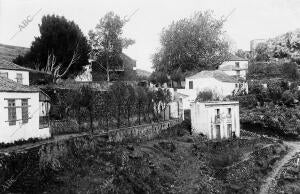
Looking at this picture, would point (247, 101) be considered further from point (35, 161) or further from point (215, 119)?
point (35, 161)

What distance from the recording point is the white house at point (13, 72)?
116ft

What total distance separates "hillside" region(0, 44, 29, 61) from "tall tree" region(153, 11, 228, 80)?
30.3m

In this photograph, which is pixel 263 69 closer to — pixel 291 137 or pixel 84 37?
pixel 291 137

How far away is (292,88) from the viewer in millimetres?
64812

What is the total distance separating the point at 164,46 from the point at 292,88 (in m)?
25.0

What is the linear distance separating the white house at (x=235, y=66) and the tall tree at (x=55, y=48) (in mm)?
34578

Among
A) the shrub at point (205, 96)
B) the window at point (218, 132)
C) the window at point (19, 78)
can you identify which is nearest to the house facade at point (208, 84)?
the shrub at point (205, 96)

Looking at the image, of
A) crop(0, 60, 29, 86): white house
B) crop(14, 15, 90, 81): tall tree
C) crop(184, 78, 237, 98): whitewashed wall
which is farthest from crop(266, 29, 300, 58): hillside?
crop(0, 60, 29, 86): white house

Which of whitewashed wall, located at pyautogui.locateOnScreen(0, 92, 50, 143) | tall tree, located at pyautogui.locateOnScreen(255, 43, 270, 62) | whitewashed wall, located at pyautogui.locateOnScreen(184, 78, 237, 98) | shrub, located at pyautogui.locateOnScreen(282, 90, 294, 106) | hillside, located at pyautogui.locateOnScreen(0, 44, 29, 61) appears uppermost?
tall tree, located at pyautogui.locateOnScreen(255, 43, 270, 62)

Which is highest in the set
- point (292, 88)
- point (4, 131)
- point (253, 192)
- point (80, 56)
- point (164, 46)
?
point (164, 46)

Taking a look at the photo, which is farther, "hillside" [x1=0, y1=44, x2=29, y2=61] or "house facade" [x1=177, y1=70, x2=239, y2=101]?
"house facade" [x1=177, y1=70, x2=239, y2=101]

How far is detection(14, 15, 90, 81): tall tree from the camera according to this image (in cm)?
4544

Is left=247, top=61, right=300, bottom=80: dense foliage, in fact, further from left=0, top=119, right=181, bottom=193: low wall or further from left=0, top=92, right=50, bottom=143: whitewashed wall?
left=0, top=92, right=50, bottom=143: whitewashed wall

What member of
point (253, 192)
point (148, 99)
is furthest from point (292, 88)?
point (253, 192)
